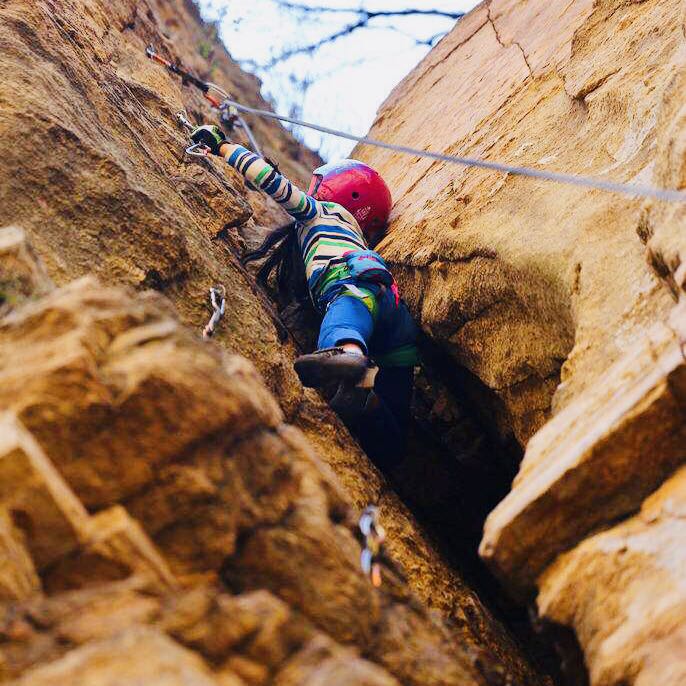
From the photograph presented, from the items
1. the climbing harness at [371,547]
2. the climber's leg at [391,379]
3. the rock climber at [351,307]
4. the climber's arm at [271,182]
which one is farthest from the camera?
the climber's arm at [271,182]

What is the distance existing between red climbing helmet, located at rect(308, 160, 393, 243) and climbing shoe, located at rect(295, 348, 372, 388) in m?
1.93

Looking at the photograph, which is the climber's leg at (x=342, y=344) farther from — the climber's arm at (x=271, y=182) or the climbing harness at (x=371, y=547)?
the climbing harness at (x=371, y=547)

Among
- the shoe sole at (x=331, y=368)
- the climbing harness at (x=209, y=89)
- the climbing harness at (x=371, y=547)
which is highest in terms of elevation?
the climbing harness at (x=209, y=89)

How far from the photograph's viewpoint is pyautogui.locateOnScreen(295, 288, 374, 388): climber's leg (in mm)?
3314

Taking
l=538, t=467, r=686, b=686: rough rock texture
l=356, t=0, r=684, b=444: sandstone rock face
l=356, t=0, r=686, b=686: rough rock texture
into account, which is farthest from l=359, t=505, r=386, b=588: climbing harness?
l=356, t=0, r=684, b=444: sandstone rock face

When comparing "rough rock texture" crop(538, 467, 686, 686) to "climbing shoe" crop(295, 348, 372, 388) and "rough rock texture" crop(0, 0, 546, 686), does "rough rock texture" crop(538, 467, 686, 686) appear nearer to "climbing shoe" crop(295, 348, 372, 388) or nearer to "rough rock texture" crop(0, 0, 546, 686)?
"rough rock texture" crop(0, 0, 546, 686)

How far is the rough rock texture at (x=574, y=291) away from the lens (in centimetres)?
207

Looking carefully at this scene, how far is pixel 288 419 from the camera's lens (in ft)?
10.8

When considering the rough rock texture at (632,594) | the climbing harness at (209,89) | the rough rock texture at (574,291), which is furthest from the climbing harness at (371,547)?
the climbing harness at (209,89)

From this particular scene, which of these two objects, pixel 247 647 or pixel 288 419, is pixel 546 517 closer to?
pixel 247 647

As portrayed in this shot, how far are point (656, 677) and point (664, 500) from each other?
52cm

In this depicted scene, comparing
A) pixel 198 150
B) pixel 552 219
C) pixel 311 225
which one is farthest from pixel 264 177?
pixel 552 219

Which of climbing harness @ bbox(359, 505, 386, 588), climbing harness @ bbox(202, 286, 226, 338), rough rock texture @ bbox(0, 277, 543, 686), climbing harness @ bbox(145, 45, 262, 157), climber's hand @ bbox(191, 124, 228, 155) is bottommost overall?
climbing harness @ bbox(359, 505, 386, 588)

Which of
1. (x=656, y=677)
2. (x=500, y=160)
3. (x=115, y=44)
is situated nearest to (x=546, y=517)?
(x=656, y=677)
